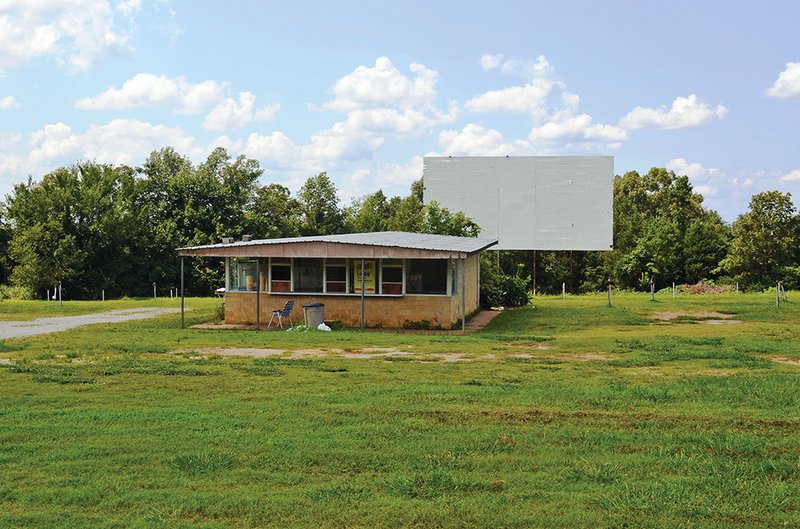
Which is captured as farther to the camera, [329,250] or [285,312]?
[285,312]

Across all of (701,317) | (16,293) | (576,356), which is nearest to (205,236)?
(16,293)

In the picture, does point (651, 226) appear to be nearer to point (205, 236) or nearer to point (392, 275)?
point (205, 236)

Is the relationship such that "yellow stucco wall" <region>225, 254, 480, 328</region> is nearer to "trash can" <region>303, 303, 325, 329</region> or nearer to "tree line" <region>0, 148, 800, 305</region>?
"trash can" <region>303, 303, 325, 329</region>

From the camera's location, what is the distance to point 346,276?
982 inches

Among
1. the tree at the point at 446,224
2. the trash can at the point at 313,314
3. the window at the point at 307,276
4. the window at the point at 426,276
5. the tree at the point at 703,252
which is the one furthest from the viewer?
the tree at the point at 703,252

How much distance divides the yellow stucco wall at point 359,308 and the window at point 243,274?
0.37 meters

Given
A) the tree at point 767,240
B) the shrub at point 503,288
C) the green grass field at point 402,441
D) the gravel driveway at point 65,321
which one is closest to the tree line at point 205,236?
the tree at point 767,240

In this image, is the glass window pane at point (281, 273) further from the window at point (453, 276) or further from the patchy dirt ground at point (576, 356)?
the patchy dirt ground at point (576, 356)

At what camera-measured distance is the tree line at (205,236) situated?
4722 cm

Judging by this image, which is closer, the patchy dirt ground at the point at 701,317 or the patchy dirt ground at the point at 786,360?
the patchy dirt ground at the point at 786,360

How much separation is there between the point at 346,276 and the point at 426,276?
7.96ft

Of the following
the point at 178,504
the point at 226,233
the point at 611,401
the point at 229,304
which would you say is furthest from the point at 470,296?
the point at 226,233

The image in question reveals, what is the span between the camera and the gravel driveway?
919 inches

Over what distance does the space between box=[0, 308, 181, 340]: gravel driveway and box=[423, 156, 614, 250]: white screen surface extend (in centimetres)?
2611
